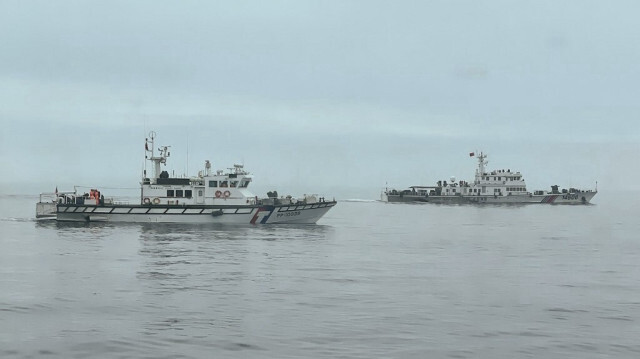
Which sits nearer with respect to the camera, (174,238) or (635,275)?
(635,275)

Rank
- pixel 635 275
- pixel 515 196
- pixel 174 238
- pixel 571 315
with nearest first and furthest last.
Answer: pixel 571 315
pixel 635 275
pixel 174 238
pixel 515 196

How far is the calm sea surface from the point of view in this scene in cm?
2014

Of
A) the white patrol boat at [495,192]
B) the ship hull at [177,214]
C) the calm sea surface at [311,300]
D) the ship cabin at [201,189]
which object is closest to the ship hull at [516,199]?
the white patrol boat at [495,192]

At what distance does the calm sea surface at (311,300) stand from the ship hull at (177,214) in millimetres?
12842

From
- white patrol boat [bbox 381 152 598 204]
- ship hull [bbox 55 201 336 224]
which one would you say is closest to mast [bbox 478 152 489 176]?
white patrol boat [bbox 381 152 598 204]

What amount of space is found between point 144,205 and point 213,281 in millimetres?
35031

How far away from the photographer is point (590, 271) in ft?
123

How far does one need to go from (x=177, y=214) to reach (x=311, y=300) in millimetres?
39599

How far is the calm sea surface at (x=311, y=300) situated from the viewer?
20.1m

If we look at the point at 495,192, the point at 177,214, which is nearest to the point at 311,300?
the point at 177,214

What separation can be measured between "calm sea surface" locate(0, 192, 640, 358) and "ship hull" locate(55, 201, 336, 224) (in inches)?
506

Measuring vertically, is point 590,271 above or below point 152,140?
below

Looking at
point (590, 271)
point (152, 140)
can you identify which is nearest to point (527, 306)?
point (590, 271)

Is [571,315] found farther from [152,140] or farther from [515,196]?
[515,196]
